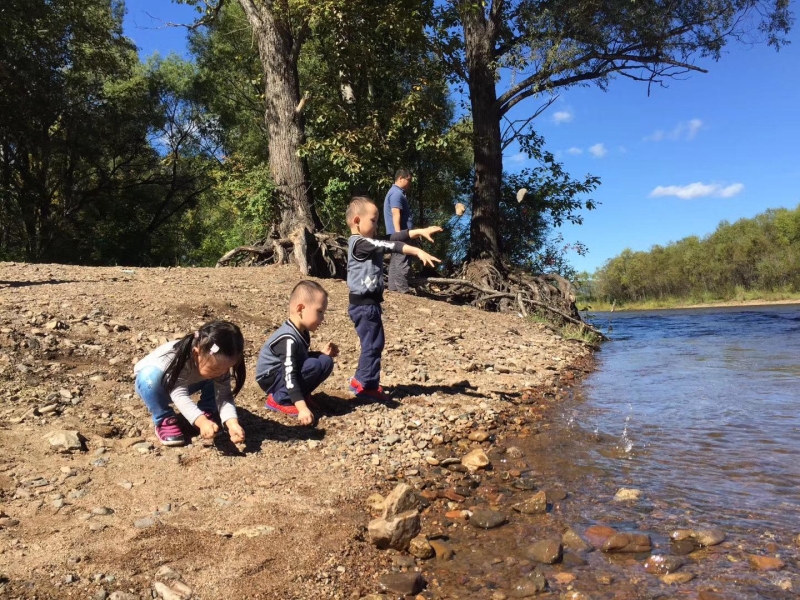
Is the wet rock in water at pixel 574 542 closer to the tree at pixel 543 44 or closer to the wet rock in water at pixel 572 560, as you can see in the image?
the wet rock in water at pixel 572 560

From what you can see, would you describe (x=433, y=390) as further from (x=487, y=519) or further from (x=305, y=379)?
(x=487, y=519)

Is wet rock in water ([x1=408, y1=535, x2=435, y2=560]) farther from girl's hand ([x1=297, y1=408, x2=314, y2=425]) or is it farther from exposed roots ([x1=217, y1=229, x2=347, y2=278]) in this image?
exposed roots ([x1=217, y1=229, x2=347, y2=278])

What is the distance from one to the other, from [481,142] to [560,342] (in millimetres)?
5598

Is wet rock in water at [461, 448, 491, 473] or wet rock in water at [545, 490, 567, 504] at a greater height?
wet rock in water at [461, 448, 491, 473]

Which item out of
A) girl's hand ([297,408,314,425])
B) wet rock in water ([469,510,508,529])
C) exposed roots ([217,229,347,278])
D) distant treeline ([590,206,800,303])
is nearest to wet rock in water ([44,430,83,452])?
girl's hand ([297,408,314,425])

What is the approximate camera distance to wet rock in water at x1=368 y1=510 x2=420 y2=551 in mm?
2648

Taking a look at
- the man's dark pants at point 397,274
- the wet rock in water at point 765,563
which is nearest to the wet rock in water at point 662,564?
the wet rock in water at point 765,563

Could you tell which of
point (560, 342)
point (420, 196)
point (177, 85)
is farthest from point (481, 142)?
point (177, 85)

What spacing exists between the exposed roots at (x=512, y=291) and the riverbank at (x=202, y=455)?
4304 mm

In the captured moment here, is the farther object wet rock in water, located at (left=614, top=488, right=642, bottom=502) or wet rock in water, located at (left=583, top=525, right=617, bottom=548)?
wet rock in water, located at (left=614, top=488, right=642, bottom=502)

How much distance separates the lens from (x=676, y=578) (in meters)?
2.38

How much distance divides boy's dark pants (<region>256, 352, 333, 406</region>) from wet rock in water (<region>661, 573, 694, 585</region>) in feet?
8.41

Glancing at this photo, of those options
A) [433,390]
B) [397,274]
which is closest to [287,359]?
[433,390]

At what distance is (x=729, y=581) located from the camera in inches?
92.1
